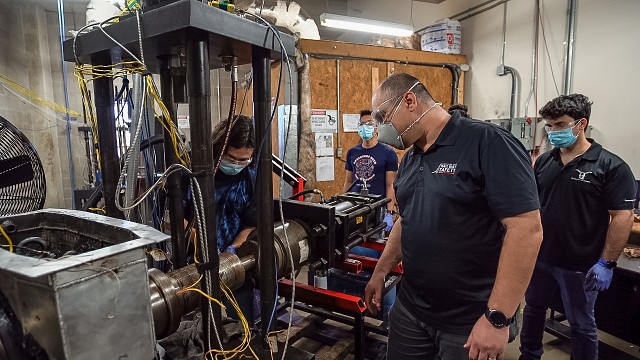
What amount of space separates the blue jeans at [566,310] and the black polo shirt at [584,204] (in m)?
0.07

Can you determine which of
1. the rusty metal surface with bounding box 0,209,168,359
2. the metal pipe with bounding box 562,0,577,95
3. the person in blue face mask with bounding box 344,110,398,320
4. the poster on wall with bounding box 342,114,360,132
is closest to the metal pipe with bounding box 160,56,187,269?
the rusty metal surface with bounding box 0,209,168,359

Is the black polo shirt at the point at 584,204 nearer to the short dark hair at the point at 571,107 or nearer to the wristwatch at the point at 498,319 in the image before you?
the short dark hair at the point at 571,107

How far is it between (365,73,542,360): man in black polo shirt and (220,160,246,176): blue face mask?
64cm

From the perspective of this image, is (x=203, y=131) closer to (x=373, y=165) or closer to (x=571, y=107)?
(x=571, y=107)

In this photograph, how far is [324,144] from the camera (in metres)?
4.04

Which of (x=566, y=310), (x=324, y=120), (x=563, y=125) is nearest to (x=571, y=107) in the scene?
(x=563, y=125)

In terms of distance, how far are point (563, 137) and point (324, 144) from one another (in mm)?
2393

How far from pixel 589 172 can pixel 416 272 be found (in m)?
1.28

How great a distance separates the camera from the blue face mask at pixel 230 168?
162cm

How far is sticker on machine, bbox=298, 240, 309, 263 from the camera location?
1.39m

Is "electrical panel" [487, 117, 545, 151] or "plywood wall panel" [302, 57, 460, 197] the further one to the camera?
"plywood wall panel" [302, 57, 460, 197]

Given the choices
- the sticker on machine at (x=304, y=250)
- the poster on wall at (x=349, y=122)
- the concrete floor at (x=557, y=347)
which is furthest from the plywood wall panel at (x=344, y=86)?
the sticker on machine at (x=304, y=250)

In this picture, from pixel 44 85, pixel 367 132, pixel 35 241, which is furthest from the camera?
pixel 44 85

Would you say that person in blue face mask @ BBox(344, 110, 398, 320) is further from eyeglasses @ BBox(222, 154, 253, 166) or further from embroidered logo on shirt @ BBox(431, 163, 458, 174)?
embroidered logo on shirt @ BBox(431, 163, 458, 174)
